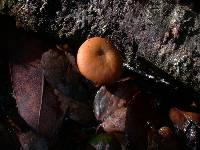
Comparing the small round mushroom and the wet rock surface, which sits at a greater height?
the wet rock surface

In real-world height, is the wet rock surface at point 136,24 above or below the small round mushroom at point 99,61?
above

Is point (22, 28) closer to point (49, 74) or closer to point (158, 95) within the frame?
point (49, 74)

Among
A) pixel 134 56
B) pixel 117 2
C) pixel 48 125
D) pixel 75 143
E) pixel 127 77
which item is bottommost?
pixel 75 143

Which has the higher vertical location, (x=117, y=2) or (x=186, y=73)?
(x=117, y=2)

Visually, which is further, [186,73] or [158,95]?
[158,95]

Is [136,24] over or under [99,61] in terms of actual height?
over

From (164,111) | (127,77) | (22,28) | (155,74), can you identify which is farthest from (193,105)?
(22,28)

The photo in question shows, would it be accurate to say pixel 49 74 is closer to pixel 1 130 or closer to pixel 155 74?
pixel 1 130
